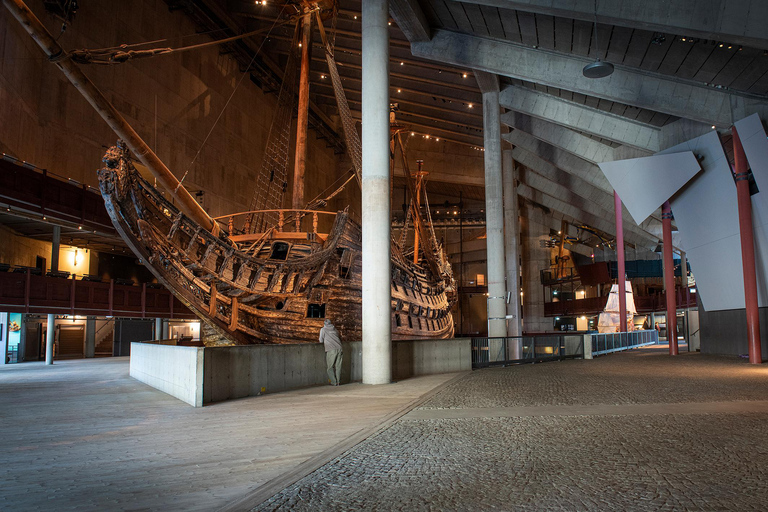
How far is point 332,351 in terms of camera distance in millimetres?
10109

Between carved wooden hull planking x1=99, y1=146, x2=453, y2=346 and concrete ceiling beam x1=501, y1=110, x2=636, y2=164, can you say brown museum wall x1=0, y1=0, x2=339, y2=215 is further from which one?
concrete ceiling beam x1=501, y1=110, x2=636, y2=164

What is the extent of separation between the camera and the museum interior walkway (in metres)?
3.57

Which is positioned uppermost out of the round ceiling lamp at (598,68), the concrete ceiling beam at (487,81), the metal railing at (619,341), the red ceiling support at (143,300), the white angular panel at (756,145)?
the concrete ceiling beam at (487,81)

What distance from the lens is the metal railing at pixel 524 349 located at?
14.9 meters

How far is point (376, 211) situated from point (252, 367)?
157 inches

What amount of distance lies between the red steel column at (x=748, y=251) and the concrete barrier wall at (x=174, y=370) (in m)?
13.9

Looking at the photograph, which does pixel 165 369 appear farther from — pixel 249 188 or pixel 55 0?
pixel 249 188

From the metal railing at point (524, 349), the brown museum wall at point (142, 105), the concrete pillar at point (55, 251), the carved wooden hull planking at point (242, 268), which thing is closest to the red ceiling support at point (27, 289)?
the concrete pillar at point (55, 251)

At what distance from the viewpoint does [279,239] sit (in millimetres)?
15328

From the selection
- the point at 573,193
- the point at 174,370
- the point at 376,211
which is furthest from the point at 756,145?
the point at 573,193

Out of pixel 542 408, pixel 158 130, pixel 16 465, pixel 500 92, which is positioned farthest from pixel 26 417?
pixel 500 92

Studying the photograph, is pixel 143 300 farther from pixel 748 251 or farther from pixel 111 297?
pixel 748 251

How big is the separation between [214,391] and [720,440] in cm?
632

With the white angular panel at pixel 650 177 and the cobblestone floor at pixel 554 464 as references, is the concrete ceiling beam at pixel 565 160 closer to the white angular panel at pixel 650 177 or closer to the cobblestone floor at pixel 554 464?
the white angular panel at pixel 650 177
